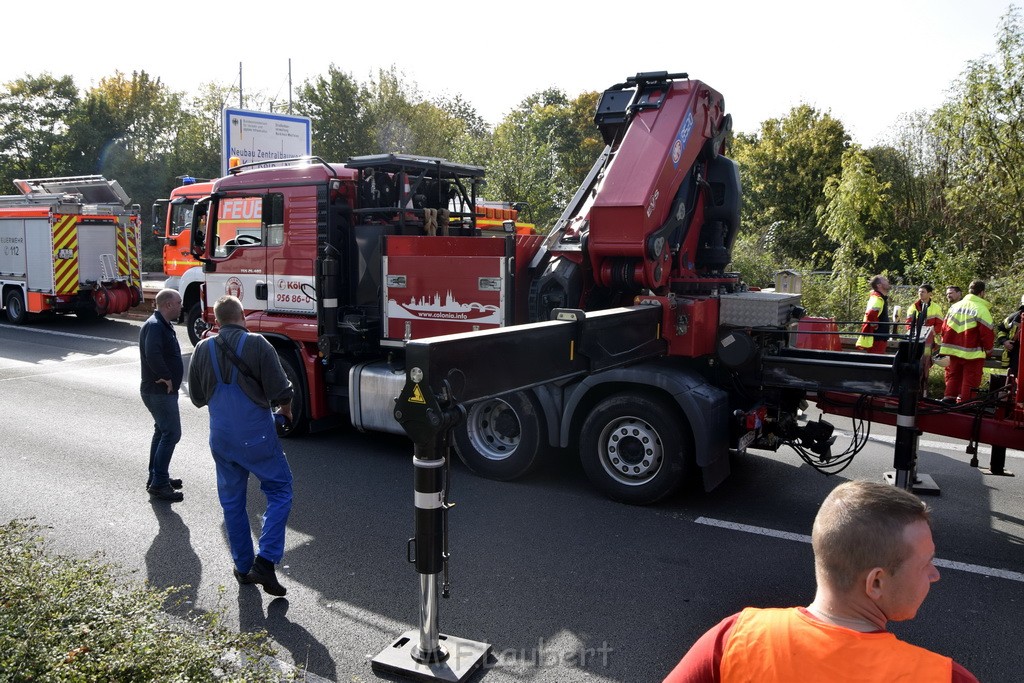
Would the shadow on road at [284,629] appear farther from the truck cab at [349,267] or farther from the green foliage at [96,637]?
the truck cab at [349,267]

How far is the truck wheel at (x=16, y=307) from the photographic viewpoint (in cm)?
1880

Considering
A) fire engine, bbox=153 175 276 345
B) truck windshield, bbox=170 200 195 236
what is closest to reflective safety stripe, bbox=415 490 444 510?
fire engine, bbox=153 175 276 345

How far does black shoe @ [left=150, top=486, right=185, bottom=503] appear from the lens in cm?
673

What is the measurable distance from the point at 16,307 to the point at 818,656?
69.3 ft

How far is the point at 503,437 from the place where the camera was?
7.36 meters

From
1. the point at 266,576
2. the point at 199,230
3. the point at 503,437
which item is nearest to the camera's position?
the point at 266,576

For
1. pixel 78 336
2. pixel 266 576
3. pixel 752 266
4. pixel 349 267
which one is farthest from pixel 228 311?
pixel 752 266

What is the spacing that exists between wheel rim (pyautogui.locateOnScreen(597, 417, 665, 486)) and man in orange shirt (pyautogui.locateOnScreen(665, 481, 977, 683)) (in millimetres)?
4690

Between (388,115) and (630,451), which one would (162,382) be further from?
(388,115)

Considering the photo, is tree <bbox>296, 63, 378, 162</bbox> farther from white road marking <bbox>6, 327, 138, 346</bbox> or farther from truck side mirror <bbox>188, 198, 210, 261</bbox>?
truck side mirror <bbox>188, 198, 210, 261</bbox>

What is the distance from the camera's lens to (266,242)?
27.9 feet

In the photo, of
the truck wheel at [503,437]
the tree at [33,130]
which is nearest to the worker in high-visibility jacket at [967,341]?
the truck wheel at [503,437]

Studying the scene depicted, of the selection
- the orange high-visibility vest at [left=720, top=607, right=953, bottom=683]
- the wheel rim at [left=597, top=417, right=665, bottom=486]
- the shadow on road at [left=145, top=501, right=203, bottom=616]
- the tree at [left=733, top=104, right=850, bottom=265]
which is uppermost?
the tree at [left=733, top=104, right=850, bottom=265]

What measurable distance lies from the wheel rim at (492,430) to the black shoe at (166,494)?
8.16 feet
